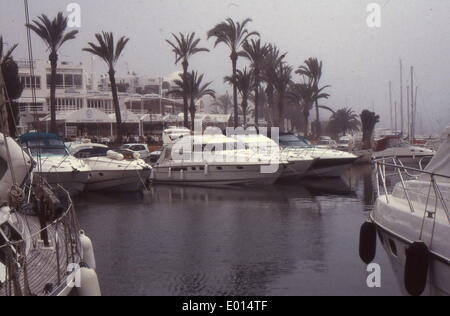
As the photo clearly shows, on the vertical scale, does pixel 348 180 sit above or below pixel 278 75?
below

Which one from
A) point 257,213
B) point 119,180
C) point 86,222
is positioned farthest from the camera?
point 119,180

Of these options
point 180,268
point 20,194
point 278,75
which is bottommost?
point 180,268

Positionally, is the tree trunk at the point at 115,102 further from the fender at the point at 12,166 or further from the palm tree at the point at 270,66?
the fender at the point at 12,166

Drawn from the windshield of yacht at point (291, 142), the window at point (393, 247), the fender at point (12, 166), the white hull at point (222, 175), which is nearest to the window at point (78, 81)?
the windshield of yacht at point (291, 142)

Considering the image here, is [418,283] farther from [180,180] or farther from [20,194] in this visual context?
[180,180]

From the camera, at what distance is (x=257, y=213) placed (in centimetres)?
2070

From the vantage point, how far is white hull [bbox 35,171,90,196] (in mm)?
22391

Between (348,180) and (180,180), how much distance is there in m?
8.92

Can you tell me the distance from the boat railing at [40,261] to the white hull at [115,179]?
14401 millimetres

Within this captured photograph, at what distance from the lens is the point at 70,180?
75.6ft

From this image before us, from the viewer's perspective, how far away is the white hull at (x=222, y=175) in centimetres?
2736

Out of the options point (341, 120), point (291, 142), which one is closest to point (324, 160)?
point (291, 142)

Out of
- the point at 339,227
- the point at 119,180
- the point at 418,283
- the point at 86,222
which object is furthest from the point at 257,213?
the point at 418,283
